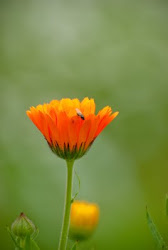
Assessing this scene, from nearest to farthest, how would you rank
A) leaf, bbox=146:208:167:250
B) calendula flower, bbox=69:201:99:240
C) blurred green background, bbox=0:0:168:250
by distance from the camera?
leaf, bbox=146:208:167:250
calendula flower, bbox=69:201:99:240
blurred green background, bbox=0:0:168:250

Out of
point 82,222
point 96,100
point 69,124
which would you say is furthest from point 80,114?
point 96,100

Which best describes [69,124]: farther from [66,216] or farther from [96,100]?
[96,100]

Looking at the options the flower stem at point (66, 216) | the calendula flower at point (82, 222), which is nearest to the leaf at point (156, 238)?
the flower stem at point (66, 216)

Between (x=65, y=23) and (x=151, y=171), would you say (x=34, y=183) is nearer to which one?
(x=151, y=171)

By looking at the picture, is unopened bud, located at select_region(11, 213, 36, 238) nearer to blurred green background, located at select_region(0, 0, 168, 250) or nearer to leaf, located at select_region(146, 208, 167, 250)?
leaf, located at select_region(146, 208, 167, 250)

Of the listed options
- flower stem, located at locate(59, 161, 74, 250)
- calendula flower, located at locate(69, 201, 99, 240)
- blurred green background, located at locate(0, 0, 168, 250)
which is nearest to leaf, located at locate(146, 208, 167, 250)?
flower stem, located at locate(59, 161, 74, 250)
